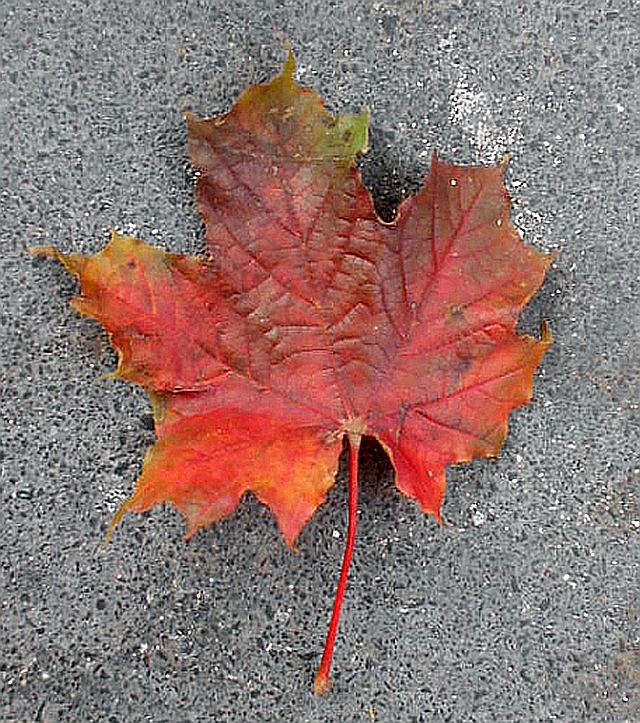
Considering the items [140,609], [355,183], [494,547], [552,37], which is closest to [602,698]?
[494,547]

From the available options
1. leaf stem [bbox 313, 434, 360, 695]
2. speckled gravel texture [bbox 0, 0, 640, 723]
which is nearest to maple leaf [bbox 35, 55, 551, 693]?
leaf stem [bbox 313, 434, 360, 695]

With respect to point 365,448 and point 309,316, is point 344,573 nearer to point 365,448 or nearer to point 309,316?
point 365,448

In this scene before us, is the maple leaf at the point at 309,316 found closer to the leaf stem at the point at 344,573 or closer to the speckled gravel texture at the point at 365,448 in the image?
the leaf stem at the point at 344,573

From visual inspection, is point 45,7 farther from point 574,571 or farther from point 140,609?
point 574,571

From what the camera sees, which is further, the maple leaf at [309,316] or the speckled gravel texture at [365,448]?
the speckled gravel texture at [365,448]

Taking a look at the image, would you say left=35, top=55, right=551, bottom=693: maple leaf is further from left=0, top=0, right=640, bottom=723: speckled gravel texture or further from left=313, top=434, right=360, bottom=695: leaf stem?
left=0, top=0, right=640, bottom=723: speckled gravel texture

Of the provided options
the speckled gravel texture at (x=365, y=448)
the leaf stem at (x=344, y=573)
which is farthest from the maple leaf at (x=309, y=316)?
the speckled gravel texture at (x=365, y=448)
